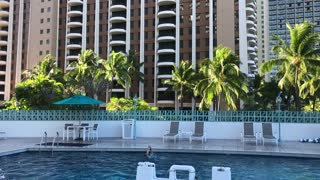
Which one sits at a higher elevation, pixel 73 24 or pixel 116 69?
pixel 73 24

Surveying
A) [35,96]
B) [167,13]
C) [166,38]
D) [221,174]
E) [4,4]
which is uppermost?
[4,4]

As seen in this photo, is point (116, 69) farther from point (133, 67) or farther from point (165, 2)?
point (165, 2)

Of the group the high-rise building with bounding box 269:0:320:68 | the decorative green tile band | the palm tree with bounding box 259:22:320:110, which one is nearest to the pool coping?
the decorative green tile band

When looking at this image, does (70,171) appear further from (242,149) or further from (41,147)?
(242,149)

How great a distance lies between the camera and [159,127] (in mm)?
23469

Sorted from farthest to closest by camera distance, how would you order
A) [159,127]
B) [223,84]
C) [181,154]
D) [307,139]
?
[223,84] → [159,127] → [307,139] → [181,154]

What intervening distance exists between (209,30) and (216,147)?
54963 millimetres

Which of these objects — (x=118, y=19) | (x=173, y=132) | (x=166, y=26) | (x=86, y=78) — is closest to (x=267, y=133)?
(x=173, y=132)

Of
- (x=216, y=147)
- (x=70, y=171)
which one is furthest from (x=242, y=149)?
(x=70, y=171)

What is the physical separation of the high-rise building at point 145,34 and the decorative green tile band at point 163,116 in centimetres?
4637

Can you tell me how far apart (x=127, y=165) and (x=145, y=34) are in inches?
2454

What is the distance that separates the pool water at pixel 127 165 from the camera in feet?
41.1

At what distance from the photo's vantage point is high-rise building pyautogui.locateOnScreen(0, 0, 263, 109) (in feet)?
232

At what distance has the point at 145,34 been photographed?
75188mm
